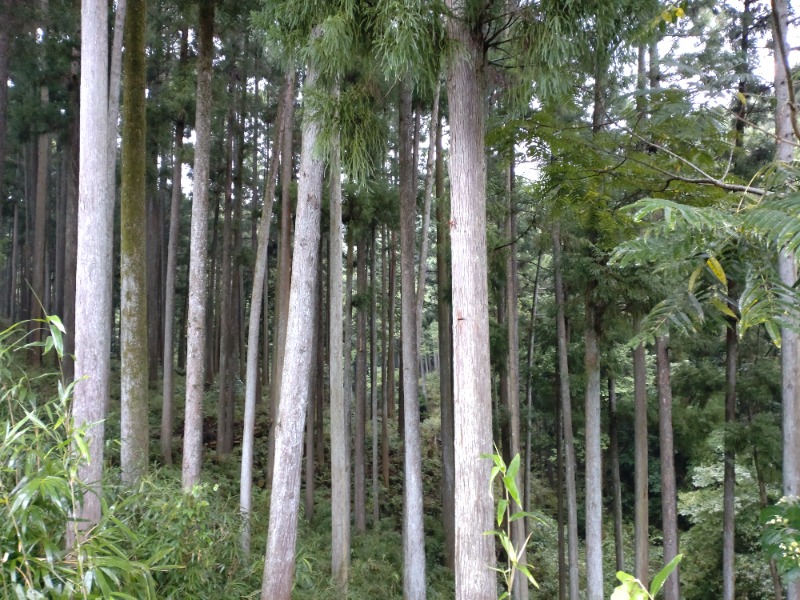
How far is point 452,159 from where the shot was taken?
11.3 feet

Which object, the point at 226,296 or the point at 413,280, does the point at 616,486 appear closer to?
the point at 413,280

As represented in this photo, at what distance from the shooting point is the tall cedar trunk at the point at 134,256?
5.41 m

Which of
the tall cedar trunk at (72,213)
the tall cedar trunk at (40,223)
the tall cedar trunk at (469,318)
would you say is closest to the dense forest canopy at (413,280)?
the tall cedar trunk at (469,318)

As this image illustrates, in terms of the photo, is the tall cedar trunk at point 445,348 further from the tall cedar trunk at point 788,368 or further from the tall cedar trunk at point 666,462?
the tall cedar trunk at point 788,368

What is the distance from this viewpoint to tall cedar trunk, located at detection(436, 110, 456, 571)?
9781mm

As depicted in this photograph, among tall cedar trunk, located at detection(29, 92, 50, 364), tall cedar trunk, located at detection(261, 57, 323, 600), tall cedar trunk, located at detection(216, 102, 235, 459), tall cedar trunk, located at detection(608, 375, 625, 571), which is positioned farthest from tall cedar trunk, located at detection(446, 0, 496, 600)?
tall cedar trunk, located at detection(29, 92, 50, 364)

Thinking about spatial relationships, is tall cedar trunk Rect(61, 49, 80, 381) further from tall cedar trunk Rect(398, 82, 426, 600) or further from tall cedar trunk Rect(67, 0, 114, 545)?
tall cedar trunk Rect(67, 0, 114, 545)

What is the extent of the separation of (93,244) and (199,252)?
2.28 m

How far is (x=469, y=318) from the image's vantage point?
3283 millimetres

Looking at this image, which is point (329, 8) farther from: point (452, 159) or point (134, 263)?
point (134, 263)

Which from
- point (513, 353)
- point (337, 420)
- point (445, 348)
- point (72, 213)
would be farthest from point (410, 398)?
point (72, 213)

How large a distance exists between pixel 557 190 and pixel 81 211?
3980 millimetres

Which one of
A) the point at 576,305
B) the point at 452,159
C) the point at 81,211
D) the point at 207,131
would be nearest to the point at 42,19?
the point at 207,131

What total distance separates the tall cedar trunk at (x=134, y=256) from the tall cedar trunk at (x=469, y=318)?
3.73 meters
